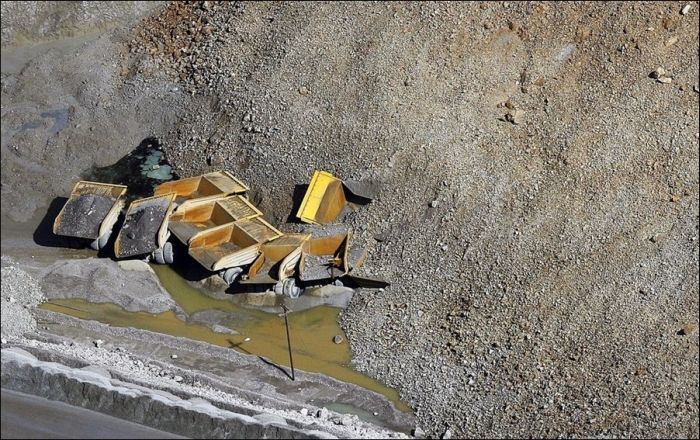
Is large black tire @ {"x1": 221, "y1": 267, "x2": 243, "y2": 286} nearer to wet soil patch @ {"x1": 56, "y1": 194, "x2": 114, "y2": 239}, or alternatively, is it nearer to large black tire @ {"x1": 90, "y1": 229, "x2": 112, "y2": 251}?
large black tire @ {"x1": 90, "y1": 229, "x2": 112, "y2": 251}

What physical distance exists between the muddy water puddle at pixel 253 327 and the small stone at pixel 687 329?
19.4 feet

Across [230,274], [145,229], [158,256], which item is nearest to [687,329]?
[230,274]

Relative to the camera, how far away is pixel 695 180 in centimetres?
1686

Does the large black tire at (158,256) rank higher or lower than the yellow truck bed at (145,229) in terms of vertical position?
lower

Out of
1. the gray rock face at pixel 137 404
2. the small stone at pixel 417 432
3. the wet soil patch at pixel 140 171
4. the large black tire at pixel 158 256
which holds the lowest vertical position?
the small stone at pixel 417 432

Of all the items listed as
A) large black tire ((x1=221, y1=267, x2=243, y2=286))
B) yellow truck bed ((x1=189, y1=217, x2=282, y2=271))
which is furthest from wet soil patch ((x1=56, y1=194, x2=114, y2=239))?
large black tire ((x1=221, y1=267, x2=243, y2=286))

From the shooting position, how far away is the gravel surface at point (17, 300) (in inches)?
614

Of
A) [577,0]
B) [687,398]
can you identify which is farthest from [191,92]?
[687,398]

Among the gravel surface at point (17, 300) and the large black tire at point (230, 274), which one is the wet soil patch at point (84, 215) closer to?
the gravel surface at point (17, 300)

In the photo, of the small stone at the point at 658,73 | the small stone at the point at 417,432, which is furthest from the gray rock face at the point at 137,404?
the small stone at the point at 658,73

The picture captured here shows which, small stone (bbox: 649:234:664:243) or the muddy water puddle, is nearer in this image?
the muddy water puddle

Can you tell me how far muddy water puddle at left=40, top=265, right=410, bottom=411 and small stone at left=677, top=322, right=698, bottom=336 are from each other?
19.4 ft

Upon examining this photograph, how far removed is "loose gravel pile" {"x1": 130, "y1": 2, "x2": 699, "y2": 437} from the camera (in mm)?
14852

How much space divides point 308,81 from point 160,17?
5187 mm
